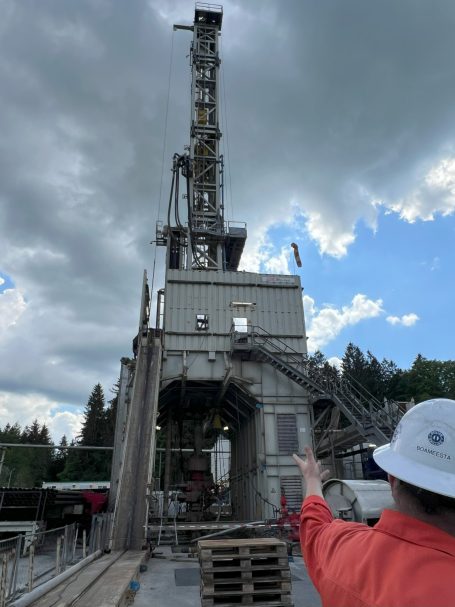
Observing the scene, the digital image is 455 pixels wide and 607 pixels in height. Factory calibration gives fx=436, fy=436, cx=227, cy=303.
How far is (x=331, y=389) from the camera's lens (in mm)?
19219

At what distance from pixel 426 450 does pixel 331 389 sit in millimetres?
18419

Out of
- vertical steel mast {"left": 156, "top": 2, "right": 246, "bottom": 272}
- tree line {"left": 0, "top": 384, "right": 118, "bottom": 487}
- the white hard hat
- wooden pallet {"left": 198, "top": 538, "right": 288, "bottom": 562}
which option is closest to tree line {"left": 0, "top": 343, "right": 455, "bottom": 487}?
tree line {"left": 0, "top": 384, "right": 118, "bottom": 487}

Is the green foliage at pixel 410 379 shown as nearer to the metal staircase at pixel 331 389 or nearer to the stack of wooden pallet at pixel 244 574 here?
the metal staircase at pixel 331 389

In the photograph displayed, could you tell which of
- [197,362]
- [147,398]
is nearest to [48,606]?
[147,398]

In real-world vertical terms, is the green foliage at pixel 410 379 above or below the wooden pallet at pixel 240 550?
above

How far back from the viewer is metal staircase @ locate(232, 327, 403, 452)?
1609 centimetres

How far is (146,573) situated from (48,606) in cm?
418

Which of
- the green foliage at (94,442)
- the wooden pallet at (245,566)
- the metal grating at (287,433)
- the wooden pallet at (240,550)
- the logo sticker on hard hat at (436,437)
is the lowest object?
the wooden pallet at (245,566)

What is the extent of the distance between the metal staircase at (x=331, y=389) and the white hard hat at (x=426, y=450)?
14925mm

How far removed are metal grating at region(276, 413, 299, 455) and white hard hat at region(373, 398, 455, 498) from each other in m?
19.4

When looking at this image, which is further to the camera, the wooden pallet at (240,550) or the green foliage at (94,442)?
the green foliage at (94,442)

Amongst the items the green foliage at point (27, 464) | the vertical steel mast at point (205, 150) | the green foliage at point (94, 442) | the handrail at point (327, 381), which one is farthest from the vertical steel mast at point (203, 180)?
the green foliage at point (27, 464)

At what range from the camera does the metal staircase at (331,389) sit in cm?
1609

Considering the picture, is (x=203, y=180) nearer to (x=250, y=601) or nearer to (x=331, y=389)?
(x=331, y=389)
